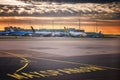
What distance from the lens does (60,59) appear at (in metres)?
12.0

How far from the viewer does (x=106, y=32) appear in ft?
42.1

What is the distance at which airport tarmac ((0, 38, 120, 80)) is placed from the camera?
9.80 meters

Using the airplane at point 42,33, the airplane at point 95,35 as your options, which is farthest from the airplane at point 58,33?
the airplane at point 95,35

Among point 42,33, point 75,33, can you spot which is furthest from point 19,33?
point 75,33

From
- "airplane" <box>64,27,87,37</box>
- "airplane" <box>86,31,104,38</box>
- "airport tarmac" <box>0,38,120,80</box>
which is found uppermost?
"airplane" <box>64,27,87,37</box>

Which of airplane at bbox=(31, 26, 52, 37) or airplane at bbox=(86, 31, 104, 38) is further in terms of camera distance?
airplane at bbox=(86, 31, 104, 38)

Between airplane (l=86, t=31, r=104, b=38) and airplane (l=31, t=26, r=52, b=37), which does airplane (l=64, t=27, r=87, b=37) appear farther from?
airplane (l=31, t=26, r=52, b=37)

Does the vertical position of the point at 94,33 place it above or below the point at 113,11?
below

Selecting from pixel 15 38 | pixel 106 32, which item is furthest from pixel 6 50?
pixel 106 32

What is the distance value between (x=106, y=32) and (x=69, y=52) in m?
2.14

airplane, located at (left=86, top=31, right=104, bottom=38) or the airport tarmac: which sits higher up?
airplane, located at (left=86, top=31, right=104, bottom=38)

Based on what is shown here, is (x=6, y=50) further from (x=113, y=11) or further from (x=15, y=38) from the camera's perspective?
(x=113, y=11)

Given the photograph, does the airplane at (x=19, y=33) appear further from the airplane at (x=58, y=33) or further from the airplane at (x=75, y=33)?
the airplane at (x=75, y=33)

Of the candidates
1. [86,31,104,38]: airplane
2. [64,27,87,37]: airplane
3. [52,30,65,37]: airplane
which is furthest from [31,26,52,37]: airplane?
[86,31,104,38]: airplane
